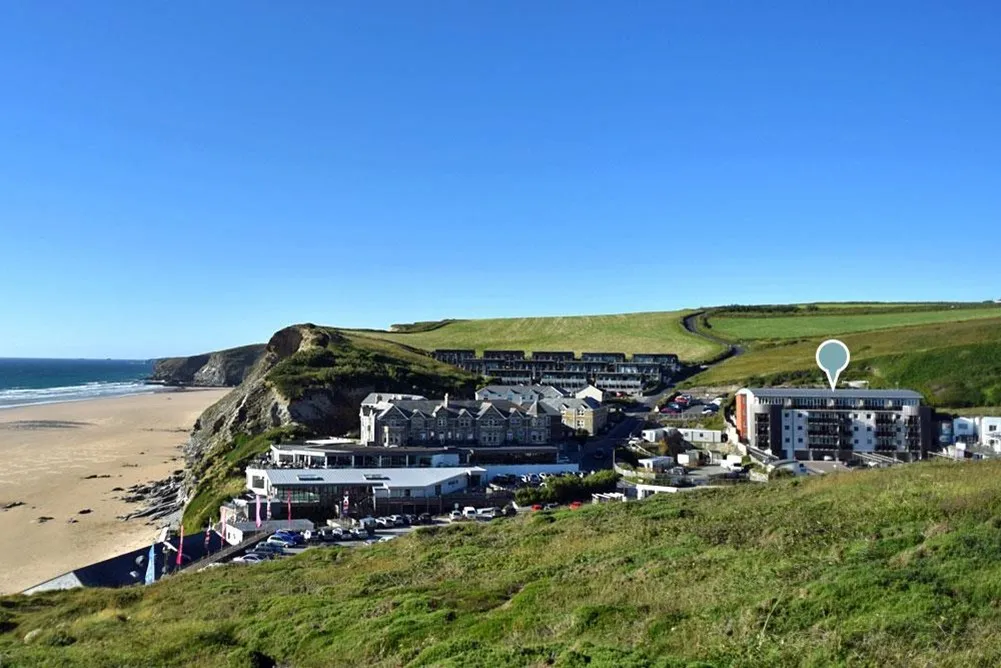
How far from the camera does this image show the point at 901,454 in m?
59.4

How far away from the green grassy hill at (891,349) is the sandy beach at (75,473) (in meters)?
70.6

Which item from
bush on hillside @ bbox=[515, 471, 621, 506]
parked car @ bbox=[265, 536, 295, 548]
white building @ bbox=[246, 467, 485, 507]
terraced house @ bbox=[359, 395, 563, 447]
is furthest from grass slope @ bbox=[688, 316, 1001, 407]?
parked car @ bbox=[265, 536, 295, 548]

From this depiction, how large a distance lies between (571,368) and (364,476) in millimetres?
70980

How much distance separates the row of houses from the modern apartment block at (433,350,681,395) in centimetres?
3787

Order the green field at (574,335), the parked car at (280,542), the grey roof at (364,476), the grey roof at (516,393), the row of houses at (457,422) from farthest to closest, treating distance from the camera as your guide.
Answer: the green field at (574,335) < the grey roof at (516,393) < the row of houses at (457,422) < the grey roof at (364,476) < the parked car at (280,542)

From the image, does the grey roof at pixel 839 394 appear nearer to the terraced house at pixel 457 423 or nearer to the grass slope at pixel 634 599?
the terraced house at pixel 457 423

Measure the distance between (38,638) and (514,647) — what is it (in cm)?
1435

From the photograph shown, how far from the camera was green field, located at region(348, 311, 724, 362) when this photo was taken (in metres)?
134

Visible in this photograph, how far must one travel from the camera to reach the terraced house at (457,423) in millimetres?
64812

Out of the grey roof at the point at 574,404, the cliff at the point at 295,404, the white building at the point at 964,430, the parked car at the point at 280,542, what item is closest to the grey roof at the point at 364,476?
the cliff at the point at 295,404

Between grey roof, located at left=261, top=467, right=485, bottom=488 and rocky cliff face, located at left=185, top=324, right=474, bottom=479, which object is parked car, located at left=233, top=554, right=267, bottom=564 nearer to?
grey roof, located at left=261, top=467, right=485, bottom=488

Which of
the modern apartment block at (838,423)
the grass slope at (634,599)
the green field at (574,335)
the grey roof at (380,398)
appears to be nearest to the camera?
the grass slope at (634,599)

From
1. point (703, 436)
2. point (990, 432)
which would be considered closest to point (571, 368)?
point (703, 436)

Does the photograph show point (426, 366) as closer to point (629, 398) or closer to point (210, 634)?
point (629, 398)
